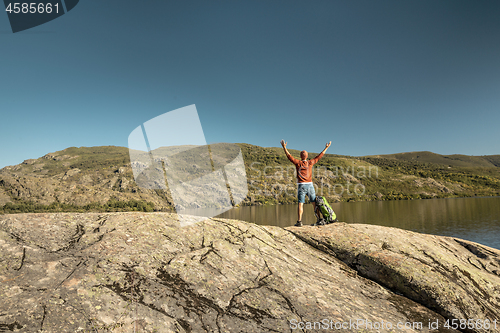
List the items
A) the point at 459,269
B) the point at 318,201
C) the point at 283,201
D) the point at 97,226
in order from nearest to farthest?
the point at 97,226
the point at 459,269
the point at 318,201
the point at 283,201

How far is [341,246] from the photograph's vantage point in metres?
7.08

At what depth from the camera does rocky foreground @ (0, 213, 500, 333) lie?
3279 mm

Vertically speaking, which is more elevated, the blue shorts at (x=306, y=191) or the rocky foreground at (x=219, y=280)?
the blue shorts at (x=306, y=191)

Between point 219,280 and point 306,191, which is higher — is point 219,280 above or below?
below

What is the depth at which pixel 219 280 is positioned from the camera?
4559 millimetres

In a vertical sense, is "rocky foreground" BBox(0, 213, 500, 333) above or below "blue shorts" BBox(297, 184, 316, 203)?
below

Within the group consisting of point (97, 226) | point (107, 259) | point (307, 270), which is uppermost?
point (97, 226)

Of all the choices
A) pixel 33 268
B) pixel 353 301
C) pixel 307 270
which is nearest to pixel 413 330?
→ pixel 353 301

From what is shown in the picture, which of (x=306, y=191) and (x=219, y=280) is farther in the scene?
(x=306, y=191)

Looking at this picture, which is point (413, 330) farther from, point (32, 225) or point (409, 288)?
point (32, 225)

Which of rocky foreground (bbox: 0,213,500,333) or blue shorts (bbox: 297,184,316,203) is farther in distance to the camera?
blue shorts (bbox: 297,184,316,203)

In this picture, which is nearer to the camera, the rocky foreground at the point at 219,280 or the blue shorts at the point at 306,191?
the rocky foreground at the point at 219,280

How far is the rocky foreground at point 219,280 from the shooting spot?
3279 millimetres

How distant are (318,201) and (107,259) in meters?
7.37
